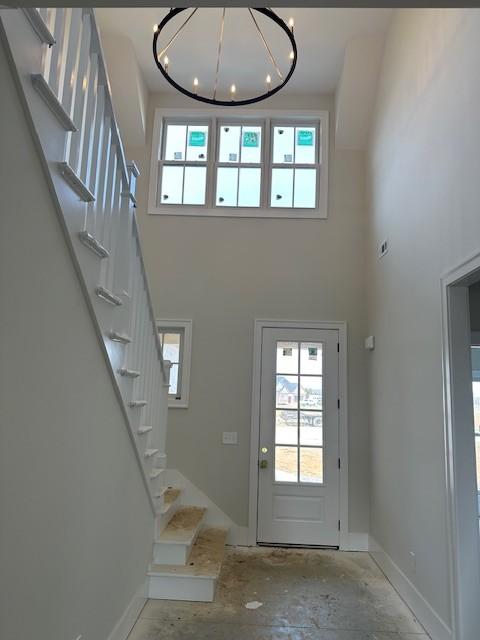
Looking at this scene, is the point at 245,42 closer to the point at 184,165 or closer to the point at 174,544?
the point at 184,165

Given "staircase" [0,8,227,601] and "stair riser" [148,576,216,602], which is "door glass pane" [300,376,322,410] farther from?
"stair riser" [148,576,216,602]

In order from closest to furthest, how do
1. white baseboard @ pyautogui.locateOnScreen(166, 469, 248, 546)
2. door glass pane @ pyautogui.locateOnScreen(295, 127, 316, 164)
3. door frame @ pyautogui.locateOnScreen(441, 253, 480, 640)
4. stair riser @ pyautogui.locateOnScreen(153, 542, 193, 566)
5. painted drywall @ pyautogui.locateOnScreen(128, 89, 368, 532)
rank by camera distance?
1. door frame @ pyautogui.locateOnScreen(441, 253, 480, 640)
2. stair riser @ pyautogui.locateOnScreen(153, 542, 193, 566)
3. white baseboard @ pyautogui.locateOnScreen(166, 469, 248, 546)
4. painted drywall @ pyautogui.locateOnScreen(128, 89, 368, 532)
5. door glass pane @ pyautogui.locateOnScreen(295, 127, 316, 164)

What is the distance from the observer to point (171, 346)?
495cm

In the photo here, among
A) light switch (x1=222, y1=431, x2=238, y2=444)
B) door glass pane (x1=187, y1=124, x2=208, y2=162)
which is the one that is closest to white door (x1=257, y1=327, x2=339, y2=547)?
light switch (x1=222, y1=431, x2=238, y2=444)

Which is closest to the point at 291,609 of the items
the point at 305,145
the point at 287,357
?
the point at 287,357

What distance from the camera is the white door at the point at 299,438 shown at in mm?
4547

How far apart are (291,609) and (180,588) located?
80 centimetres

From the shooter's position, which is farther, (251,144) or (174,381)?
(251,144)

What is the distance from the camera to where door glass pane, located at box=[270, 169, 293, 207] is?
518 centimetres

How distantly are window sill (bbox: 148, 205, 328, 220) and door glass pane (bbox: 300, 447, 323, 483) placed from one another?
8.32 feet

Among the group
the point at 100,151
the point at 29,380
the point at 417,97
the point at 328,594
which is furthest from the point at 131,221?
the point at 328,594

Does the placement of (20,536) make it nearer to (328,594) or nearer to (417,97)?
(328,594)

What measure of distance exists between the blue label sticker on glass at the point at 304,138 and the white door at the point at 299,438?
2.25 metres

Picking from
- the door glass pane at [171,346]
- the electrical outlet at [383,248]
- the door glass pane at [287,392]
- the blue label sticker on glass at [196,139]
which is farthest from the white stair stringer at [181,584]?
the blue label sticker on glass at [196,139]
